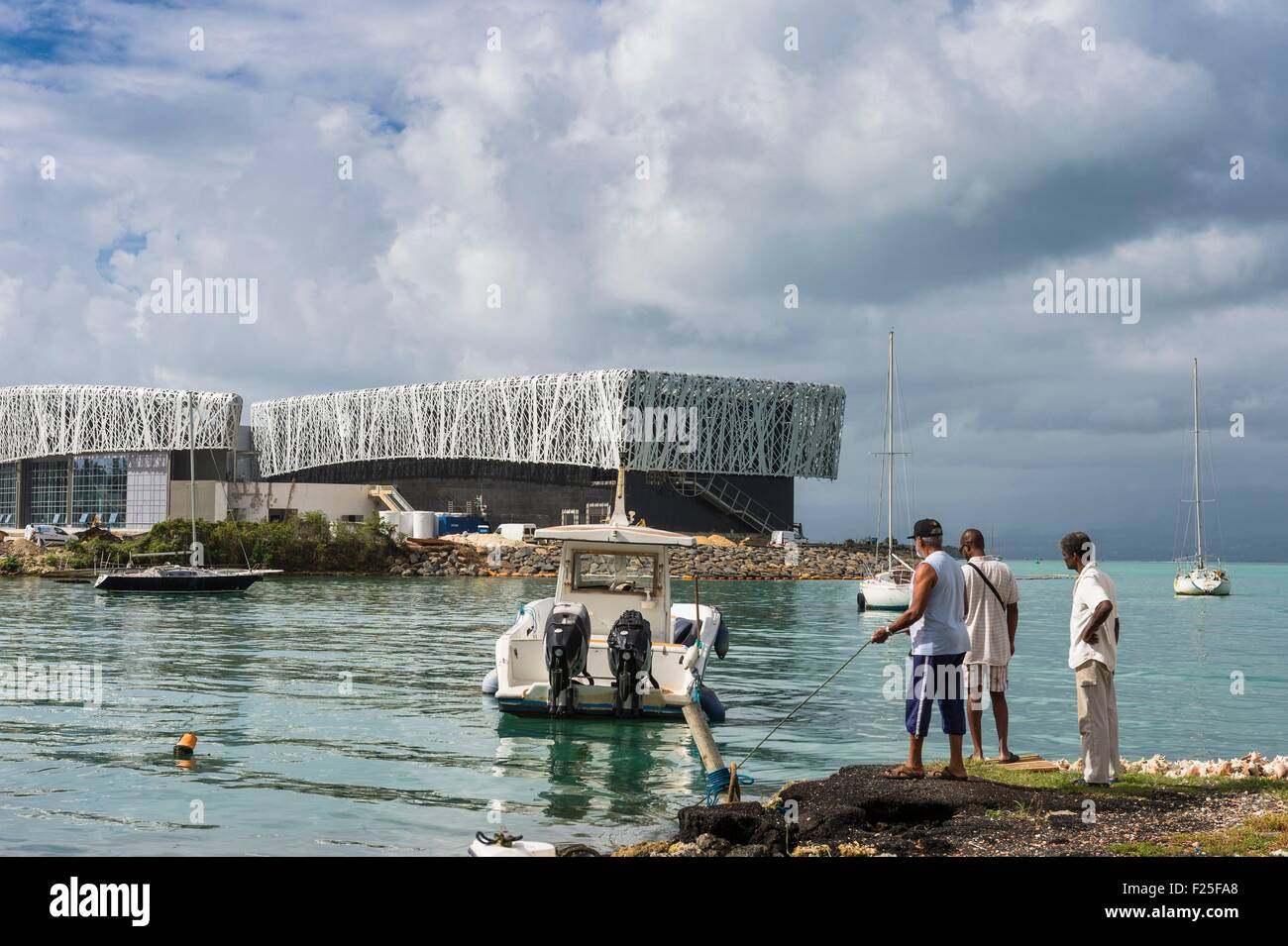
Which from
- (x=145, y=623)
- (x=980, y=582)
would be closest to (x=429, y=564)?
(x=145, y=623)

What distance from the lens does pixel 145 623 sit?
38312mm

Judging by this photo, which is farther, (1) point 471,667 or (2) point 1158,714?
(1) point 471,667

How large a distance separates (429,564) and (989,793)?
70.8 m

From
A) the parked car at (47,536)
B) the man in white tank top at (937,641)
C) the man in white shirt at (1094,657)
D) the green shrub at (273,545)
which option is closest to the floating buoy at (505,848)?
the man in white tank top at (937,641)

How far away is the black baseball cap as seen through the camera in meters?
10.5

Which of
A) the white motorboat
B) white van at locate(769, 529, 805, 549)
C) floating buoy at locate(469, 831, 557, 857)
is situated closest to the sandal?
floating buoy at locate(469, 831, 557, 857)

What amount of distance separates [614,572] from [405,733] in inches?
173

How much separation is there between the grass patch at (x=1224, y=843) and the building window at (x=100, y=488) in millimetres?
115930

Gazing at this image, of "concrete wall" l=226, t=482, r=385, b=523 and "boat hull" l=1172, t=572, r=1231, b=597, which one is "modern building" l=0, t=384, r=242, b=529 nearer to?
"concrete wall" l=226, t=482, r=385, b=523

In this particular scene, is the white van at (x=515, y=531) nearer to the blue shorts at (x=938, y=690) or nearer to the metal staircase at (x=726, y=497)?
the metal staircase at (x=726, y=497)

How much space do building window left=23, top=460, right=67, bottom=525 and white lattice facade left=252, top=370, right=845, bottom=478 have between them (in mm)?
28421

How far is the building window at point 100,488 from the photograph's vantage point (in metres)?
115
